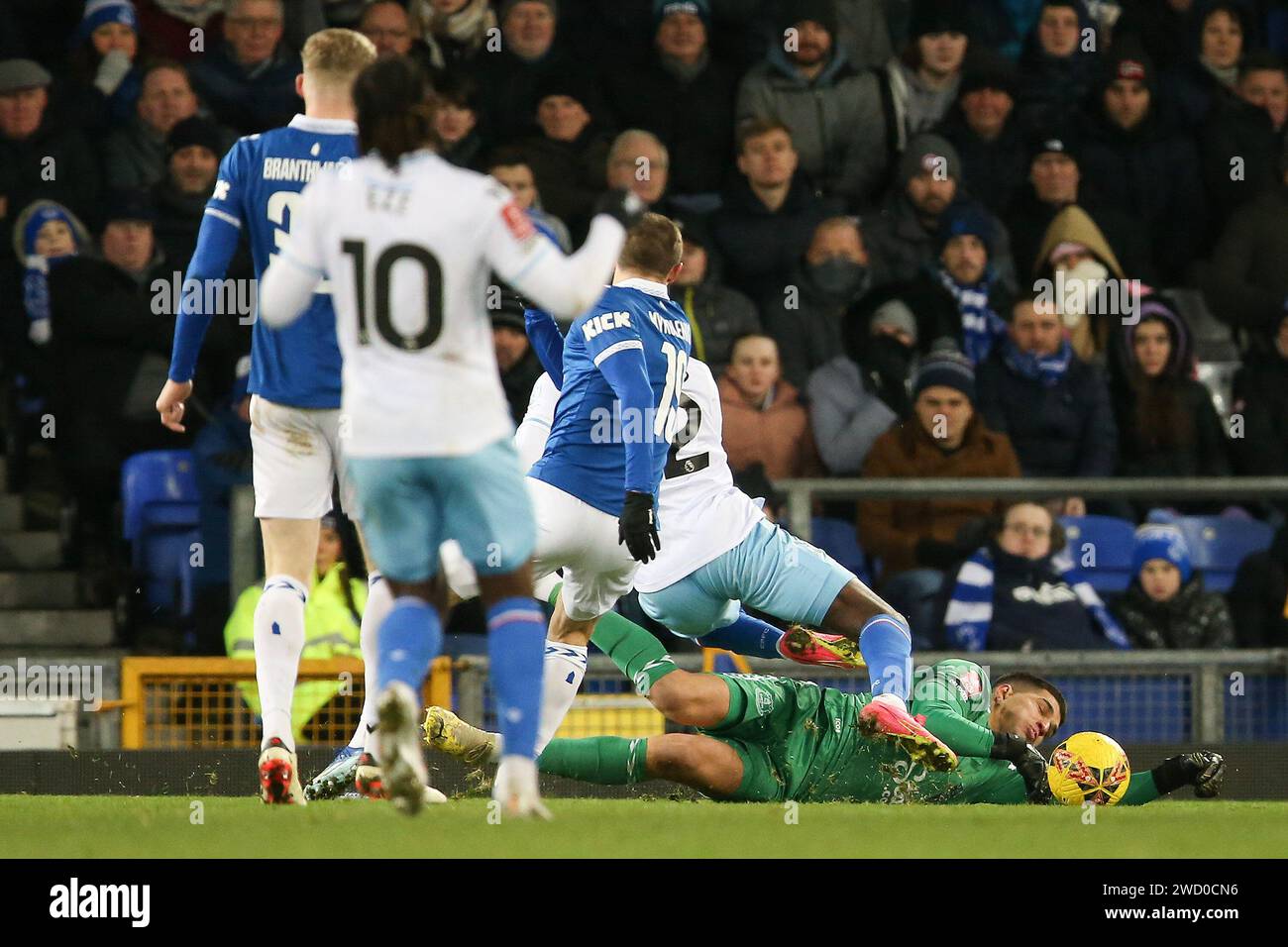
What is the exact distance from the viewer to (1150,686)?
33.0 ft

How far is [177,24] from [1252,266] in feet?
20.0

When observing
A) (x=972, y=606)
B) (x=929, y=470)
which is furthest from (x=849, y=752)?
(x=929, y=470)

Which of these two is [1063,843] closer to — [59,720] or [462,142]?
[59,720]

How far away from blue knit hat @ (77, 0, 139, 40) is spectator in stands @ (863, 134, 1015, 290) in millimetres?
4161

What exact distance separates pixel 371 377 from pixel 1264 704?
563cm

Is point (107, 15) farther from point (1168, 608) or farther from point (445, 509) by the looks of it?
point (445, 509)

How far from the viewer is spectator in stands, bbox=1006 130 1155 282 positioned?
12.9 meters

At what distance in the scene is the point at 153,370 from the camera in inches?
452

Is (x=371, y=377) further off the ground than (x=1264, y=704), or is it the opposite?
(x=371, y=377)

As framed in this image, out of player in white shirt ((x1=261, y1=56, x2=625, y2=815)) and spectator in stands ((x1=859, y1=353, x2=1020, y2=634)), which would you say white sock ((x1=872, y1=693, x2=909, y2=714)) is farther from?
spectator in stands ((x1=859, y1=353, x2=1020, y2=634))

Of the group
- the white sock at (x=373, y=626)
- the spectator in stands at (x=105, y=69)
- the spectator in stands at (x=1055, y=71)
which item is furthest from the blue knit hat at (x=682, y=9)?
the white sock at (x=373, y=626)

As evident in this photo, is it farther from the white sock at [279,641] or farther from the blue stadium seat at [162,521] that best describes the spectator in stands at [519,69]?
the white sock at [279,641]

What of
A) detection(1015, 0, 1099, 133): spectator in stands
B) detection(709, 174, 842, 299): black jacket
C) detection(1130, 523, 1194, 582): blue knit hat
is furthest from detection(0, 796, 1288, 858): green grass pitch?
detection(1015, 0, 1099, 133): spectator in stands
